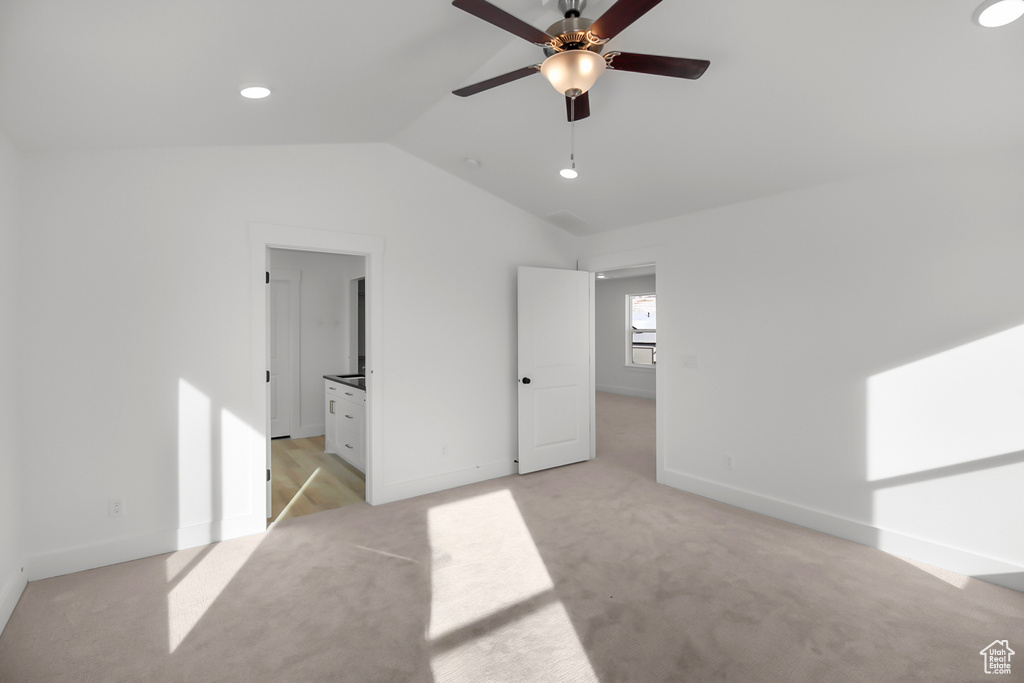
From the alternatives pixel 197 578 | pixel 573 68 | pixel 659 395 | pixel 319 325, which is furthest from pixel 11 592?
pixel 659 395

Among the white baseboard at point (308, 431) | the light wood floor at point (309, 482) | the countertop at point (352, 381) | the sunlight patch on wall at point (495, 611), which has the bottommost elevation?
the sunlight patch on wall at point (495, 611)

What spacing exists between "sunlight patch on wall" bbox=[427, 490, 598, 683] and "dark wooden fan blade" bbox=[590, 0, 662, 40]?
7.92 feet

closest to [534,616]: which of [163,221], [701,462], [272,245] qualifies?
[701,462]

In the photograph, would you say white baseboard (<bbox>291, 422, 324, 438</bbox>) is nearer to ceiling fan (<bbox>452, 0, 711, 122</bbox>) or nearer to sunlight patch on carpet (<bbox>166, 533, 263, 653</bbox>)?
sunlight patch on carpet (<bbox>166, 533, 263, 653</bbox>)

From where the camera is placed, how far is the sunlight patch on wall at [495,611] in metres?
2.02

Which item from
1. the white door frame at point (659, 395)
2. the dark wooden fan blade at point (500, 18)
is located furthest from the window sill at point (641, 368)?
the dark wooden fan blade at point (500, 18)

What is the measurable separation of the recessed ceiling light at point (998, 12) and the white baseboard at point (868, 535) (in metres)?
2.63

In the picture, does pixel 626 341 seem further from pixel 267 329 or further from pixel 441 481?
pixel 267 329

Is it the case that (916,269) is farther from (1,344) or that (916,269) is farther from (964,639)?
(1,344)

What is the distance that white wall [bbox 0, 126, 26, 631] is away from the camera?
2.41 meters

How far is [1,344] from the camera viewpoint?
2443 millimetres

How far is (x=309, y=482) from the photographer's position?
4.42 metres

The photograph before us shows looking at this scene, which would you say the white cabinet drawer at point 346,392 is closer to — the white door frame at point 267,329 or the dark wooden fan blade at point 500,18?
the white door frame at point 267,329

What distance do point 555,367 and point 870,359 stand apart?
2.50 meters
